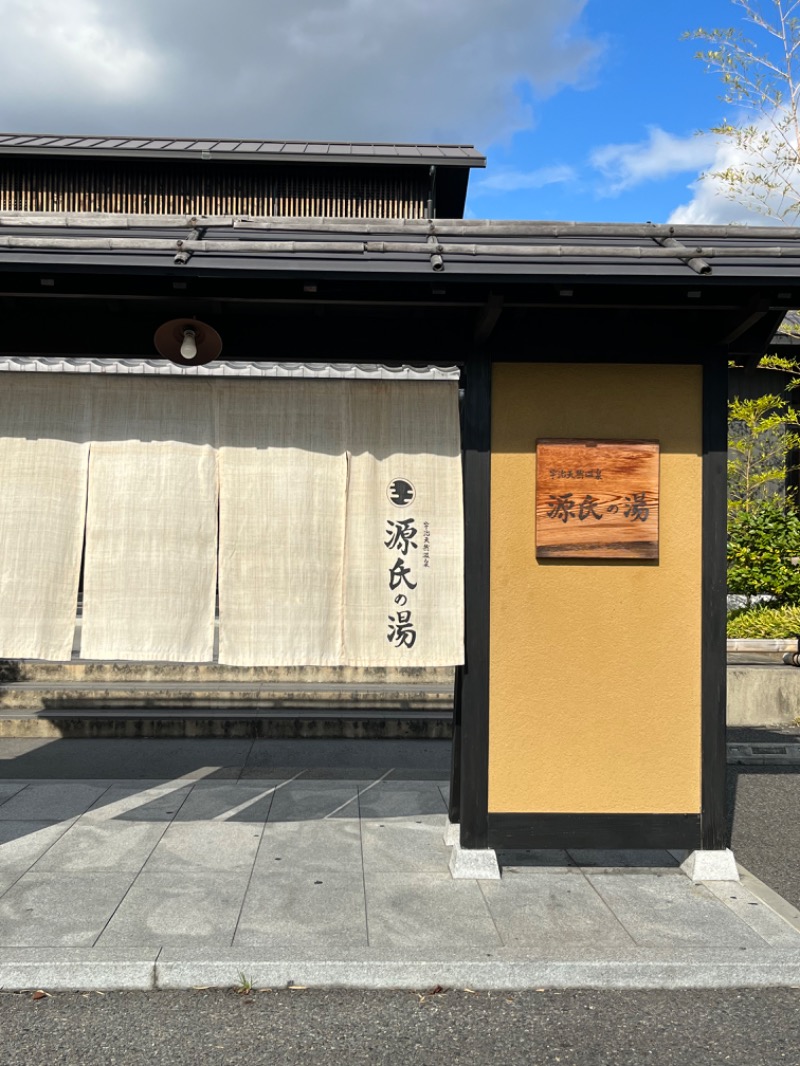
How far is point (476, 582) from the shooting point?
5.51 metres

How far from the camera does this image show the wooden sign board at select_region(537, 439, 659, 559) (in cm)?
554

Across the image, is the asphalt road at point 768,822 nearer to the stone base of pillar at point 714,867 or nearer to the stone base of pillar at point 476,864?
the stone base of pillar at point 714,867

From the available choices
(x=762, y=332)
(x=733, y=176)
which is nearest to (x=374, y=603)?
(x=762, y=332)

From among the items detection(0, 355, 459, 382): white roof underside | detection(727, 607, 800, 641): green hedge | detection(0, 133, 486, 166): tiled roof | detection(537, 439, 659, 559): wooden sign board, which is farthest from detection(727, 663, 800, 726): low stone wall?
detection(0, 133, 486, 166): tiled roof

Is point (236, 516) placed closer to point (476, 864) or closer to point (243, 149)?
point (476, 864)

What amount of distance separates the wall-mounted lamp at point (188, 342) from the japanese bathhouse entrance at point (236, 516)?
25cm

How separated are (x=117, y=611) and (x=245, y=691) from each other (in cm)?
456

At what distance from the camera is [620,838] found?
5.48 metres

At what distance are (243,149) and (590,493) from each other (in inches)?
654

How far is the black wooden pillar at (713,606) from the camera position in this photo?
5.52 meters

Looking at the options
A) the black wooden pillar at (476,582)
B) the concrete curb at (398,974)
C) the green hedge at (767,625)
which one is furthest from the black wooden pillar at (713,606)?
the green hedge at (767,625)

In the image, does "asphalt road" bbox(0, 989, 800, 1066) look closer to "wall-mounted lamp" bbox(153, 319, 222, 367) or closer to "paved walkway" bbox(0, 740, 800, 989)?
"paved walkway" bbox(0, 740, 800, 989)

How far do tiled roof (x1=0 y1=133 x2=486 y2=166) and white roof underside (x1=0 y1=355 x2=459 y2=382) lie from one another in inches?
330

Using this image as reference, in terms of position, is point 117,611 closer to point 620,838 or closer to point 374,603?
point 374,603
